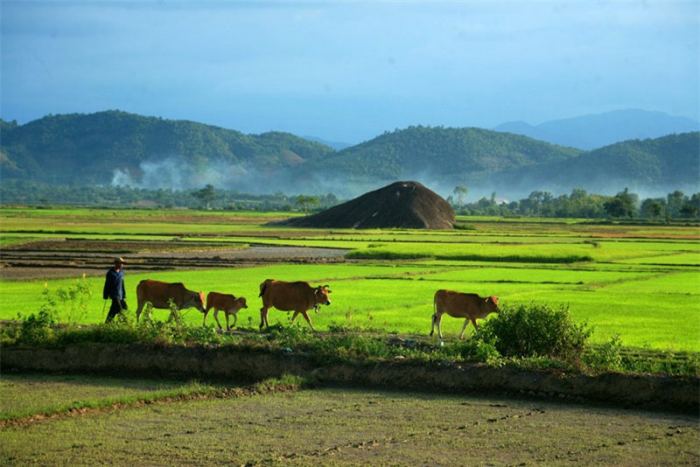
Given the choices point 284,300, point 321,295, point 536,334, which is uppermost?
point 321,295

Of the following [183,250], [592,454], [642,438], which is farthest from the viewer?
[183,250]

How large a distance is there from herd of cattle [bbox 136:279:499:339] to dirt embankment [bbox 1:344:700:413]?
197cm

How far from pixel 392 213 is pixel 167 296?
278ft

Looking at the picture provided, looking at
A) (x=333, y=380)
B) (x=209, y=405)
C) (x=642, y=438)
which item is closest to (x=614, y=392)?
(x=642, y=438)

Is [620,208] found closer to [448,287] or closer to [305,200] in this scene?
[305,200]

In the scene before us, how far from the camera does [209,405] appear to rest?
46.5 ft

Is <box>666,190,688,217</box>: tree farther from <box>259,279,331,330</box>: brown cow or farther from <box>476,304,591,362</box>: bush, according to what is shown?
<box>476,304,591,362</box>: bush

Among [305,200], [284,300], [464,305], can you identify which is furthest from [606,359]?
[305,200]

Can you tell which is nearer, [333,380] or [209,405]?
[209,405]

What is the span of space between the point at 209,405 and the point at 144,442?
234cm

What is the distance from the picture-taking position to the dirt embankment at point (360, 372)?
567 inches

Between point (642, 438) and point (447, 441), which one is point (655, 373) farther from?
point (447, 441)

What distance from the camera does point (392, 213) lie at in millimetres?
104625

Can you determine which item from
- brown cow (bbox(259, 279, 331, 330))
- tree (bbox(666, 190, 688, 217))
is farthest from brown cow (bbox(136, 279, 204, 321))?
tree (bbox(666, 190, 688, 217))
